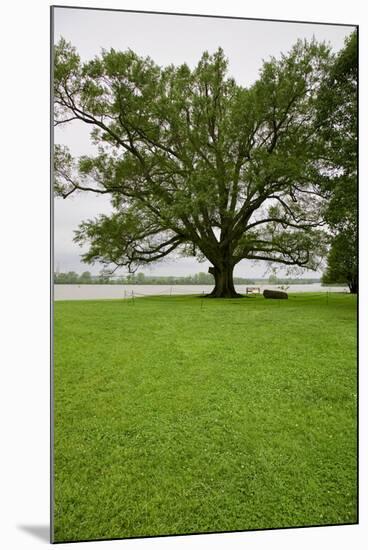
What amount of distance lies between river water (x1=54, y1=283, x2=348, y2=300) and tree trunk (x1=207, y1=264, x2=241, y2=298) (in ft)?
0.13

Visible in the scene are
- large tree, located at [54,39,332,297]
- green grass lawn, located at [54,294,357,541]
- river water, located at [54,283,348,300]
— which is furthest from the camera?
large tree, located at [54,39,332,297]

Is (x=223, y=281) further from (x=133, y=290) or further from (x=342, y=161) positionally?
(x=342, y=161)

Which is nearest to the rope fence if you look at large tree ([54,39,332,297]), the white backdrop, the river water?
the river water

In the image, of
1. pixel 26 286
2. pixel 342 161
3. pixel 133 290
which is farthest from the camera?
pixel 342 161

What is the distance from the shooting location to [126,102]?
2512mm

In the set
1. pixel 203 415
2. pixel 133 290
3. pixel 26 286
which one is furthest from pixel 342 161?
pixel 26 286

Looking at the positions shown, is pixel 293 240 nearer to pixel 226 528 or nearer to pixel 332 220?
pixel 332 220

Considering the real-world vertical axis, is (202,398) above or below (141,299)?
below

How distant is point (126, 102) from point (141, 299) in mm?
1112

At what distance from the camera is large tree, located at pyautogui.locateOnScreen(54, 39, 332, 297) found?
2.48 m

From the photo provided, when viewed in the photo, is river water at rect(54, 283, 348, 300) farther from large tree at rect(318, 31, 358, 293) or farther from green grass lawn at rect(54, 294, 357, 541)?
large tree at rect(318, 31, 358, 293)

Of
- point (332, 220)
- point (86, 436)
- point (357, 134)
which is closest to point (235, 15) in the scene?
point (357, 134)

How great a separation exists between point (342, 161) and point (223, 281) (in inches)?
39.6

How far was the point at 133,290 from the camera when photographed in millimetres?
2506
